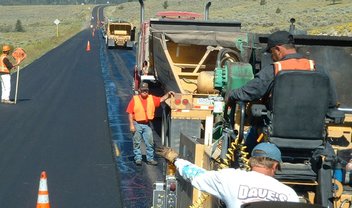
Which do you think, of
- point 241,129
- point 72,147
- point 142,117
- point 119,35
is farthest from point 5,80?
point 119,35

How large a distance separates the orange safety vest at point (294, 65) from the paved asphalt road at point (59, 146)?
4853 mm

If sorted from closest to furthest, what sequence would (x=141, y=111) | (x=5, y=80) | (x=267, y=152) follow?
(x=267, y=152)
(x=141, y=111)
(x=5, y=80)

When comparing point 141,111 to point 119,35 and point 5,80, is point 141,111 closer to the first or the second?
point 5,80

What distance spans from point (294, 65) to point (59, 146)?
29.7 feet

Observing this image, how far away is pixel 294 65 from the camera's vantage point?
5828mm

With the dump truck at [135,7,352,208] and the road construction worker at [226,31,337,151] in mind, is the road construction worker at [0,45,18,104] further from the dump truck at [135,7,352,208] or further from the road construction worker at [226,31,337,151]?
the road construction worker at [226,31,337,151]

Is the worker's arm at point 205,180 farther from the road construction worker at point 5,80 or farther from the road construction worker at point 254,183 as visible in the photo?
the road construction worker at point 5,80

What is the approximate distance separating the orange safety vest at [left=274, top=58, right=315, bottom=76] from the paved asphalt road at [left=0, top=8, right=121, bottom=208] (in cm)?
485

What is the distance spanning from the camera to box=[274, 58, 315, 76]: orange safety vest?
5.80 meters

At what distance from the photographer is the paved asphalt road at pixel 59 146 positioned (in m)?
10.5

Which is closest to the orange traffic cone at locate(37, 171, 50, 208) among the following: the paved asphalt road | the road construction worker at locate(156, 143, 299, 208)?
the paved asphalt road

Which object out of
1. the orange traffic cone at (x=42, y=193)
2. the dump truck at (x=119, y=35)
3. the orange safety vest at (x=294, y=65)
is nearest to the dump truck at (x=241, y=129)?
the orange safety vest at (x=294, y=65)

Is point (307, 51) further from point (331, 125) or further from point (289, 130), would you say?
point (289, 130)

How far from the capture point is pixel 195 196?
657 cm
